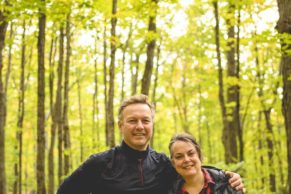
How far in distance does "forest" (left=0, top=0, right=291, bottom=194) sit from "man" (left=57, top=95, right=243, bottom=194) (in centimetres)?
213

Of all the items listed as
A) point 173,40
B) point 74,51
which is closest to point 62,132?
point 74,51

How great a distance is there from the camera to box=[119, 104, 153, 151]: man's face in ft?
10.4

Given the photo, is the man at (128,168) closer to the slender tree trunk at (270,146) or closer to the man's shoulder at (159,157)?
the man's shoulder at (159,157)

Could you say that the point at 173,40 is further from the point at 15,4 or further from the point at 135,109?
the point at 135,109

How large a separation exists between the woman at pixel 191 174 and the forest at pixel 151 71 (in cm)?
204

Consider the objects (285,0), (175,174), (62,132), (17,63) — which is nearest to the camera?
(175,174)

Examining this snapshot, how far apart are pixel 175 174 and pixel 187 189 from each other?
0.24 meters

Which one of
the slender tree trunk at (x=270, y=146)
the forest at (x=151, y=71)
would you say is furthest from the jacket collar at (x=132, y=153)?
the slender tree trunk at (x=270, y=146)

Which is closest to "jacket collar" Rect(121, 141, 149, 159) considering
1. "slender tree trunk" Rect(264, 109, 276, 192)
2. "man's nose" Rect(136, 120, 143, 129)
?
"man's nose" Rect(136, 120, 143, 129)

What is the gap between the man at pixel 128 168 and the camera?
122 inches

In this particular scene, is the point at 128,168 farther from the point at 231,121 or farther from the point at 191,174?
the point at 231,121

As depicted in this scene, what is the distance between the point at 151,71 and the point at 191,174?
571 cm

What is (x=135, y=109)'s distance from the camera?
10.5ft

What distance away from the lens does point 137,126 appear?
313 centimetres
